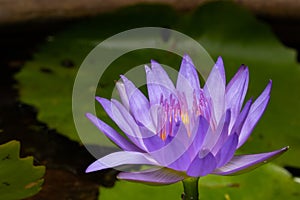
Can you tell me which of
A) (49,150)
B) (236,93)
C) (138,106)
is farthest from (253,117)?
(49,150)

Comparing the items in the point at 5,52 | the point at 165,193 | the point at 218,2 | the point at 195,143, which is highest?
the point at 195,143

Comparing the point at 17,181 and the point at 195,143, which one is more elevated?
the point at 195,143

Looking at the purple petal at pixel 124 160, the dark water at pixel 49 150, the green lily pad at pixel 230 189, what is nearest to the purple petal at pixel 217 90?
the purple petal at pixel 124 160

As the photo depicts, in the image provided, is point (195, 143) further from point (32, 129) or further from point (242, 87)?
point (32, 129)

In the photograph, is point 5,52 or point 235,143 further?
point 5,52

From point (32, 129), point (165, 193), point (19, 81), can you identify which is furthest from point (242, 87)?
point (19, 81)

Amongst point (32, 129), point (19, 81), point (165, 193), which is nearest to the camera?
point (165, 193)

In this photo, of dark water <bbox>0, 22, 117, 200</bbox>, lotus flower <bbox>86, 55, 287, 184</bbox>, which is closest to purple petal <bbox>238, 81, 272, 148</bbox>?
lotus flower <bbox>86, 55, 287, 184</bbox>
